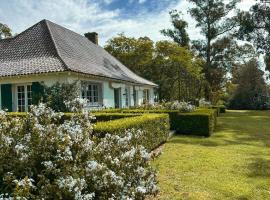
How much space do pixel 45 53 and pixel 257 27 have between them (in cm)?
2598

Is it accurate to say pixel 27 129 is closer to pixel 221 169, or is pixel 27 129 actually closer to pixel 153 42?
pixel 221 169

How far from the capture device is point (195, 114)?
55.7ft

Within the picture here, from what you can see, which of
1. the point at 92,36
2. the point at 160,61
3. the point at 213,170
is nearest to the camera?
the point at 213,170

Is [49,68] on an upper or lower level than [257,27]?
lower

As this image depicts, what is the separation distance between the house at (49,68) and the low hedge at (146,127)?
6645 millimetres

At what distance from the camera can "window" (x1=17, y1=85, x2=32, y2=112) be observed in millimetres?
19531

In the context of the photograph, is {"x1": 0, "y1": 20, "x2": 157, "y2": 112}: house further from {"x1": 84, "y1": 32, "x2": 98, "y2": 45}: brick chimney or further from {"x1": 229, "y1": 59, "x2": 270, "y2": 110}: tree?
{"x1": 229, "y1": 59, "x2": 270, "y2": 110}: tree

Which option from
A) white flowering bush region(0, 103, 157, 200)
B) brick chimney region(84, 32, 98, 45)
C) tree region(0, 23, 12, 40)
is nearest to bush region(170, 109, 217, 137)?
white flowering bush region(0, 103, 157, 200)

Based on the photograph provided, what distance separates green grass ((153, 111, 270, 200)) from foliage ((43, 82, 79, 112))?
244 inches

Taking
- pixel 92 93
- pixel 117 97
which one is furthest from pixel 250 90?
pixel 92 93

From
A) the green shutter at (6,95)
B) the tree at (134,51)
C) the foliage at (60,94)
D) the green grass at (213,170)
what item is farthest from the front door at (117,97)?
the tree at (134,51)

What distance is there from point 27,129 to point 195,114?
12.5 m

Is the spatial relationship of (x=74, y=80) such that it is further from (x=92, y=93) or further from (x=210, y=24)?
(x=210, y=24)

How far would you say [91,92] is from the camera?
22297 millimetres
